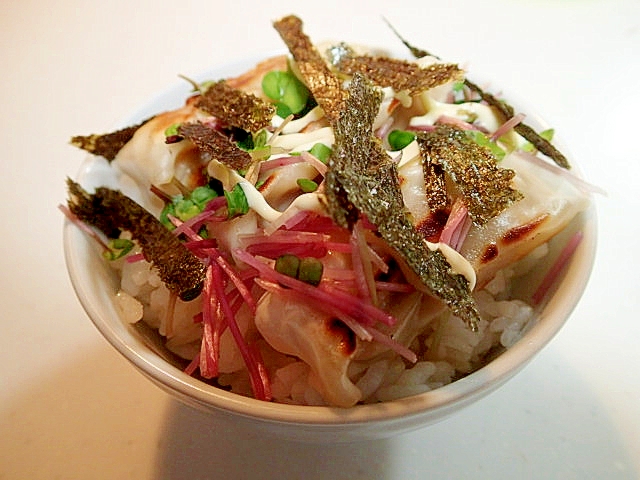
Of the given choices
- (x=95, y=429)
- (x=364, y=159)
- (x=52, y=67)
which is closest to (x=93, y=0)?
(x=52, y=67)

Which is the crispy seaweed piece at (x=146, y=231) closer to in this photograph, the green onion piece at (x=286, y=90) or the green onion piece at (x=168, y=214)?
the green onion piece at (x=168, y=214)

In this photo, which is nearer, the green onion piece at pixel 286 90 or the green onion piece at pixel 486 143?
the green onion piece at pixel 486 143

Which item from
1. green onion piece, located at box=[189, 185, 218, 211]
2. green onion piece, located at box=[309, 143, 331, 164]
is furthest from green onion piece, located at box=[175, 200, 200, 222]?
green onion piece, located at box=[309, 143, 331, 164]

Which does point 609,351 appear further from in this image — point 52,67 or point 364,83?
point 52,67

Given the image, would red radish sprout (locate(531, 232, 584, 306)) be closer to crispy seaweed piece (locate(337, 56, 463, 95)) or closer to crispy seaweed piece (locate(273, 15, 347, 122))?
crispy seaweed piece (locate(337, 56, 463, 95))

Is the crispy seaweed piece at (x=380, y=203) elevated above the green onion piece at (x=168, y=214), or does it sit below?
above

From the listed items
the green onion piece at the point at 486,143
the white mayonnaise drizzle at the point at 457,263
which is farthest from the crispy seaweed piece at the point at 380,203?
the green onion piece at the point at 486,143
